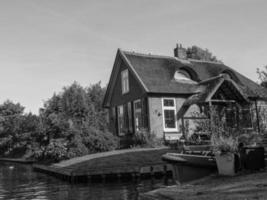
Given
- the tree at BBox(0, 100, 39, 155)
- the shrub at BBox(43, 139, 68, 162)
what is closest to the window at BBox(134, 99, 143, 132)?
the shrub at BBox(43, 139, 68, 162)

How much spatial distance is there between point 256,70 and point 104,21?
9.71m

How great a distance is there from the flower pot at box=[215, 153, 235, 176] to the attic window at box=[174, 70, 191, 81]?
16.2 meters

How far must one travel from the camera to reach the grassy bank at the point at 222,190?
7.28 metres

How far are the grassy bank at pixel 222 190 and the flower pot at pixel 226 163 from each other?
0.33 m

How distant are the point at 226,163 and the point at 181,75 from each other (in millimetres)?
17219

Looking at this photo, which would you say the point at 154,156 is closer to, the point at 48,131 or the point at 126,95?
the point at 48,131

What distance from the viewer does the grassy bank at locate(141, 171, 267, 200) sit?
7.28 metres

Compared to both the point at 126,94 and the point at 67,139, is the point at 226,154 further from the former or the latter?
the point at 126,94

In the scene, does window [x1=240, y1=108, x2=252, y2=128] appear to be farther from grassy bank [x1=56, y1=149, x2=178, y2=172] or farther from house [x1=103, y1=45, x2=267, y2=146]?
grassy bank [x1=56, y1=149, x2=178, y2=172]

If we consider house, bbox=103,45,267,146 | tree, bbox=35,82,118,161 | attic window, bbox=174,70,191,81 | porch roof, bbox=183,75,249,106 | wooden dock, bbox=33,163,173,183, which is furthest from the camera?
attic window, bbox=174,70,191,81

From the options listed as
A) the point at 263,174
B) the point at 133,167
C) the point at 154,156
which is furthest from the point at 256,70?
the point at 263,174

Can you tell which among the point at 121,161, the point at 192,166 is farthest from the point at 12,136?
the point at 192,166

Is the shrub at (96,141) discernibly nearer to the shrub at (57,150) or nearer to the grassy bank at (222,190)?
the shrub at (57,150)

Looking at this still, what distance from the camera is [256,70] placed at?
61.8 ft
